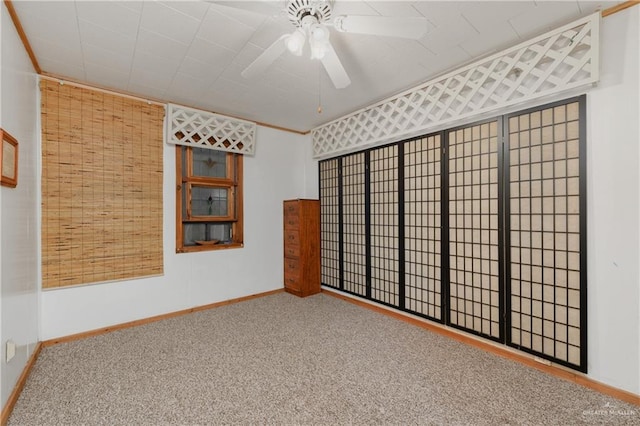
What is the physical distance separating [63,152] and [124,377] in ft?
6.89

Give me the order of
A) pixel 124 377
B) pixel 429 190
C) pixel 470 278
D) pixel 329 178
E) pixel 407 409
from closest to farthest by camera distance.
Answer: pixel 407 409 < pixel 124 377 < pixel 470 278 < pixel 429 190 < pixel 329 178

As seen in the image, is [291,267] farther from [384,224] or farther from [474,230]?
[474,230]

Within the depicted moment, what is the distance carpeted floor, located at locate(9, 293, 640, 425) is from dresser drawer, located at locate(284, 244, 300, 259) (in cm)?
129

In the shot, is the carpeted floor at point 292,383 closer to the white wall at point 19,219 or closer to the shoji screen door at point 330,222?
the white wall at point 19,219

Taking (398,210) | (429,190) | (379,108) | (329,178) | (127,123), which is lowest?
(398,210)

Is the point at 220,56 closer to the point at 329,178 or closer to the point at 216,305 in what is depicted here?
the point at 329,178

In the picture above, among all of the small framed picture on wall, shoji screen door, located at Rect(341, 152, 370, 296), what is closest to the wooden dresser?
shoji screen door, located at Rect(341, 152, 370, 296)

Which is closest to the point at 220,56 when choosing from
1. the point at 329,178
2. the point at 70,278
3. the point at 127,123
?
the point at 127,123

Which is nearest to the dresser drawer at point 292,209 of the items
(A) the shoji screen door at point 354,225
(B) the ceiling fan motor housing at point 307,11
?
(A) the shoji screen door at point 354,225

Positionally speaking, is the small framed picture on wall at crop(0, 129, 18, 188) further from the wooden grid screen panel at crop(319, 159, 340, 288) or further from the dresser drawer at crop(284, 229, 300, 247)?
the wooden grid screen panel at crop(319, 159, 340, 288)

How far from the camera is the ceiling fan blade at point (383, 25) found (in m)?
1.43

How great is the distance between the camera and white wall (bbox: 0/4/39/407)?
1708mm

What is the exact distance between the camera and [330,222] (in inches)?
164

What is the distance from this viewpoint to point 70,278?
8.78 ft
